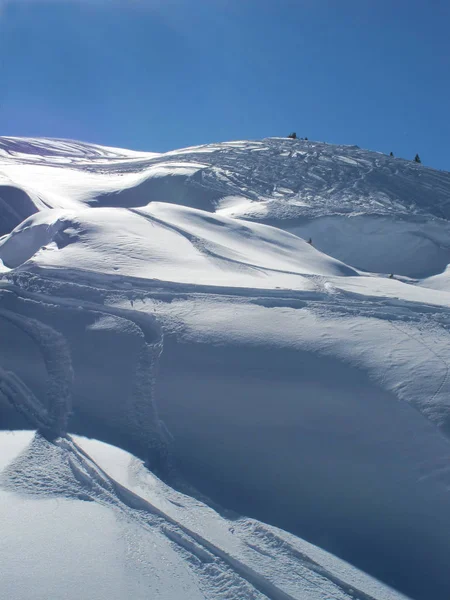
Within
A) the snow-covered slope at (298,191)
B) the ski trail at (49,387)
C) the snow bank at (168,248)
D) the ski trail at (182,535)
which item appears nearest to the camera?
the ski trail at (182,535)

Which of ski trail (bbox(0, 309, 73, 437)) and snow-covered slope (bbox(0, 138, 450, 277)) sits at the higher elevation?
snow-covered slope (bbox(0, 138, 450, 277))

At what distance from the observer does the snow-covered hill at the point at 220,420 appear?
3795mm

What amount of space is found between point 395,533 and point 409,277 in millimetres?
9620

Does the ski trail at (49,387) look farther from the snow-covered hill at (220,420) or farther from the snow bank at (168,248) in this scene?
the snow bank at (168,248)

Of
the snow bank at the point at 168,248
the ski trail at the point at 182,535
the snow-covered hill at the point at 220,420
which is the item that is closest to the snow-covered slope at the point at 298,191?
the snow bank at the point at 168,248

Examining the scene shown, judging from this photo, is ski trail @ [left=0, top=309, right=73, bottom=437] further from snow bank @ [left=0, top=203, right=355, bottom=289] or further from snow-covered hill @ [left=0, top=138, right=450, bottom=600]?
snow bank @ [left=0, top=203, right=355, bottom=289]

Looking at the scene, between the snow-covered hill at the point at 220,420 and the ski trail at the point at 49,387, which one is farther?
the ski trail at the point at 49,387

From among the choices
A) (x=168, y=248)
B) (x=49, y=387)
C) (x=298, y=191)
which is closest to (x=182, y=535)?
(x=49, y=387)

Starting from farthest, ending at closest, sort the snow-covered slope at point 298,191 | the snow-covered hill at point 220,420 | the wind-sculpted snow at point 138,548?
the snow-covered slope at point 298,191 < the snow-covered hill at point 220,420 < the wind-sculpted snow at point 138,548

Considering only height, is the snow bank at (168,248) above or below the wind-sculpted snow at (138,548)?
above

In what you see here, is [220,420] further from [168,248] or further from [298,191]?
[298,191]

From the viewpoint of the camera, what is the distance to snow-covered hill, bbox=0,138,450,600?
379cm

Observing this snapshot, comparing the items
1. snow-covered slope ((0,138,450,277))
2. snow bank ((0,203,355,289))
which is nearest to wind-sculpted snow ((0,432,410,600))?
snow bank ((0,203,355,289))

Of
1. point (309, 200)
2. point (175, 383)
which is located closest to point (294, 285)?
point (175, 383)
